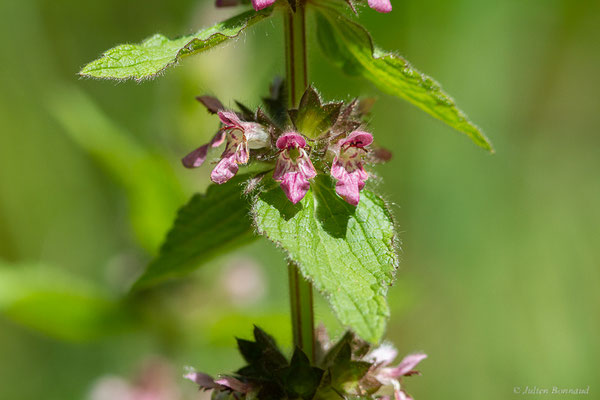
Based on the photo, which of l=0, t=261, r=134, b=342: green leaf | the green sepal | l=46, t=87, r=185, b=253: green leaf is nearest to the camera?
the green sepal

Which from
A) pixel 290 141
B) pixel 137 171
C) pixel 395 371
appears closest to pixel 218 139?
pixel 290 141

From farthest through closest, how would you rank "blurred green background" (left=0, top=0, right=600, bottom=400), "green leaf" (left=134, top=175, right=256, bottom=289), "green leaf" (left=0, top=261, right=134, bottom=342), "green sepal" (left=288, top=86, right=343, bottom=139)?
"blurred green background" (left=0, top=0, right=600, bottom=400) < "green leaf" (left=0, top=261, right=134, bottom=342) < "green leaf" (left=134, top=175, right=256, bottom=289) < "green sepal" (left=288, top=86, right=343, bottom=139)

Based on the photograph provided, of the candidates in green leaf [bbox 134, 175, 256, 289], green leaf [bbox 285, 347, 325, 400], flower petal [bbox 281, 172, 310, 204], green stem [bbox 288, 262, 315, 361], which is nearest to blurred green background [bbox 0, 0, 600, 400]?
green leaf [bbox 134, 175, 256, 289]

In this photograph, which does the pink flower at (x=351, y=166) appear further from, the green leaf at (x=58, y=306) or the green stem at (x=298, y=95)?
the green leaf at (x=58, y=306)

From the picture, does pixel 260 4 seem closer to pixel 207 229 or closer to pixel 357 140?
pixel 357 140

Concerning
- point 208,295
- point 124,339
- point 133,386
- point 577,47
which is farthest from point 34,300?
point 577,47

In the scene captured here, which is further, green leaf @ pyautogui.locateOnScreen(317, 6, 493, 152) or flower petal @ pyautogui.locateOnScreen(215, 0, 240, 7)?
flower petal @ pyautogui.locateOnScreen(215, 0, 240, 7)

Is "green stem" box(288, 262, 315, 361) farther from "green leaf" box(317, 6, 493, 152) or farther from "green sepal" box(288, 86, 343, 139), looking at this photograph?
"green leaf" box(317, 6, 493, 152)
